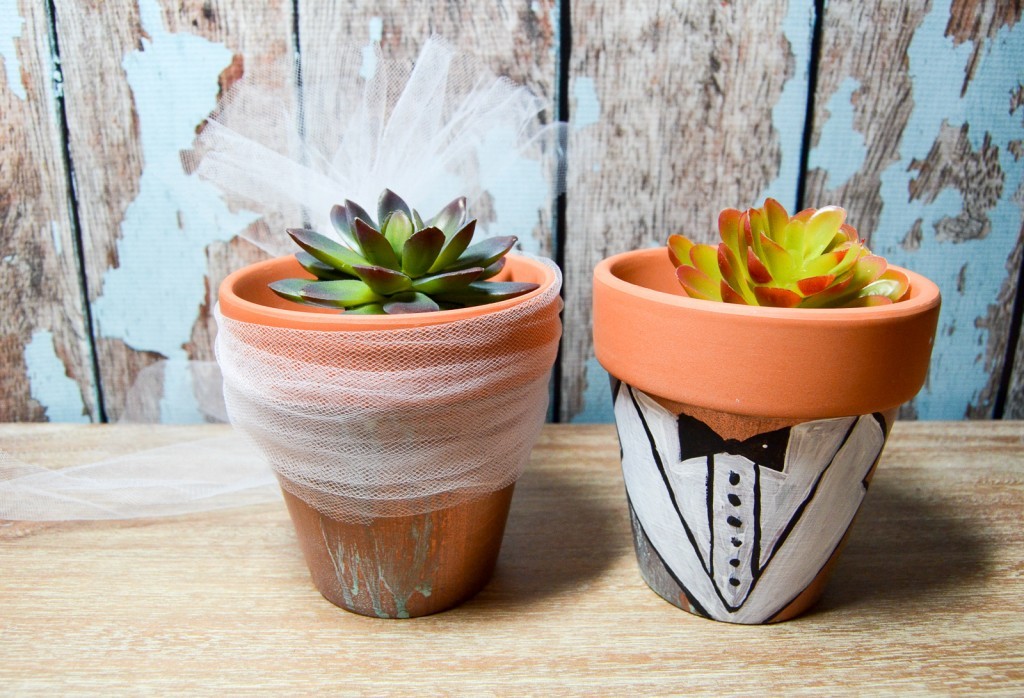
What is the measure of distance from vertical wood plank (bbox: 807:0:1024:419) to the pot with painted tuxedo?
269mm

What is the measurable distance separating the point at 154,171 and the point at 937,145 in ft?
2.31

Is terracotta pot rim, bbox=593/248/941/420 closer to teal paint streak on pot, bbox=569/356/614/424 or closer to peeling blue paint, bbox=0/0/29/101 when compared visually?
teal paint streak on pot, bbox=569/356/614/424

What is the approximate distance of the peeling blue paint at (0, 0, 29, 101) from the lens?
25.4 inches

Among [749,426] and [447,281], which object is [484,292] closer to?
[447,281]

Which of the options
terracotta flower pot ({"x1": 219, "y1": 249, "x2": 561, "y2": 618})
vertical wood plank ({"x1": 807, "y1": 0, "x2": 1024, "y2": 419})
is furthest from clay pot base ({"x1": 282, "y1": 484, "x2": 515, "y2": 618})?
vertical wood plank ({"x1": 807, "y1": 0, "x2": 1024, "y2": 419})

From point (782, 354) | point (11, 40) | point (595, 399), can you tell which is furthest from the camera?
point (595, 399)

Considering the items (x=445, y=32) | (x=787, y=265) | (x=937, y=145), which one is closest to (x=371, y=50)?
(x=445, y=32)

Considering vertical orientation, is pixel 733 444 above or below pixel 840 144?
below

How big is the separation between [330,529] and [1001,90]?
0.68m

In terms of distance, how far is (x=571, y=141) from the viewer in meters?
0.69

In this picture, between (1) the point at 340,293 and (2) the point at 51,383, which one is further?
(2) the point at 51,383

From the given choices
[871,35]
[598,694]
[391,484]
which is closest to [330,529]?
[391,484]

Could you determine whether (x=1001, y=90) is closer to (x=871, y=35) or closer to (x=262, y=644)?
(x=871, y=35)

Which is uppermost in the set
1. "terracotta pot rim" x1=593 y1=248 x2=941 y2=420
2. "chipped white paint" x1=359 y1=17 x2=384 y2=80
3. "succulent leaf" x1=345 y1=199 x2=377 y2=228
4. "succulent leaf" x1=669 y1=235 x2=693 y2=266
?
"chipped white paint" x1=359 y1=17 x2=384 y2=80
